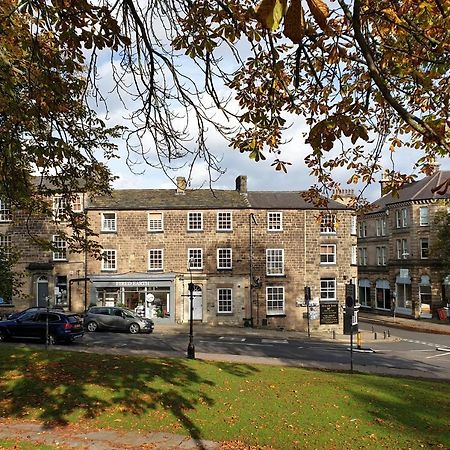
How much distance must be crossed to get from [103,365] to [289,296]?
2441 cm

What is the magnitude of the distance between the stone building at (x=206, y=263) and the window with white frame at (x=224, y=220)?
0.26ft

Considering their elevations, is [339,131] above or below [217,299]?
above

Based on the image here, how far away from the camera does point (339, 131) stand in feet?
14.7

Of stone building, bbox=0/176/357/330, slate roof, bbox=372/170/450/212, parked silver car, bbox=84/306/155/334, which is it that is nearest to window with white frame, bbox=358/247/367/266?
slate roof, bbox=372/170/450/212

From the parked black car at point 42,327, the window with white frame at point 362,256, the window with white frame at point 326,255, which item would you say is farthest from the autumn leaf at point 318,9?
the window with white frame at point 362,256

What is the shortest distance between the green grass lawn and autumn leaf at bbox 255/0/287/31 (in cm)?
848

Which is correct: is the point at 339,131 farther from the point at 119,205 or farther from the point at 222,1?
the point at 119,205

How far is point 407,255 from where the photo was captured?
48.8 metres

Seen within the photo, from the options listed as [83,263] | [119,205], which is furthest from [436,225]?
[83,263]

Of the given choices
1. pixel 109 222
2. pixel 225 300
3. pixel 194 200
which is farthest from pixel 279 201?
pixel 109 222

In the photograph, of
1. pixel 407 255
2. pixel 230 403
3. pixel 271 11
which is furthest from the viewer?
pixel 407 255

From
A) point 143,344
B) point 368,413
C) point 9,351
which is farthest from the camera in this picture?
point 143,344

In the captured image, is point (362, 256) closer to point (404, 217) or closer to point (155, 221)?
point (404, 217)

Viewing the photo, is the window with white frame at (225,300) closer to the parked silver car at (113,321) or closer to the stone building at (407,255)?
the parked silver car at (113,321)
